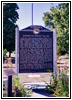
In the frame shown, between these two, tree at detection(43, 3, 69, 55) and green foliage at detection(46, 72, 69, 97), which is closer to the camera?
green foliage at detection(46, 72, 69, 97)

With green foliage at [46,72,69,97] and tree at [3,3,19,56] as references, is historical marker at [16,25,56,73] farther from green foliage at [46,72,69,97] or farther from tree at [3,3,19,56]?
tree at [3,3,19,56]

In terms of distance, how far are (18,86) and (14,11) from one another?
18.7m

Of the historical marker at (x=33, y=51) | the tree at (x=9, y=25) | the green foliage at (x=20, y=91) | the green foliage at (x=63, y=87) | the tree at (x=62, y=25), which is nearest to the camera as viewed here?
the green foliage at (x=63, y=87)

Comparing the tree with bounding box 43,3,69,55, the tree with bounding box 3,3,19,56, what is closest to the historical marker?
the tree with bounding box 43,3,69,55

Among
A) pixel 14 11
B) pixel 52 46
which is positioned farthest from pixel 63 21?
pixel 52 46

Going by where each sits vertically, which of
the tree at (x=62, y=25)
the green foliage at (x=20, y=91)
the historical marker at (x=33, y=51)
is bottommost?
the green foliage at (x=20, y=91)

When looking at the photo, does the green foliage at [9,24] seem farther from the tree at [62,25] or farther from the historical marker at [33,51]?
the historical marker at [33,51]

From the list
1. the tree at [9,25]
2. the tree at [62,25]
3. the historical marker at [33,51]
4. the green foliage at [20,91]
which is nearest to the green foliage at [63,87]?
the green foliage at [20,91]

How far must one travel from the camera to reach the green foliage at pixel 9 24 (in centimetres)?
2214

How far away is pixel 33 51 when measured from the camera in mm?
6555

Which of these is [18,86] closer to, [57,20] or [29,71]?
[29,71]

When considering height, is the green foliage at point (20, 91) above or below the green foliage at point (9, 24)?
below

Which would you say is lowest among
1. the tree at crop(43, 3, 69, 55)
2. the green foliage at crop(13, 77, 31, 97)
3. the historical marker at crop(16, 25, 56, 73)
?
the green foliage at crop(13, 77, 31, 97)

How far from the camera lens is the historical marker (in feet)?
21.5
